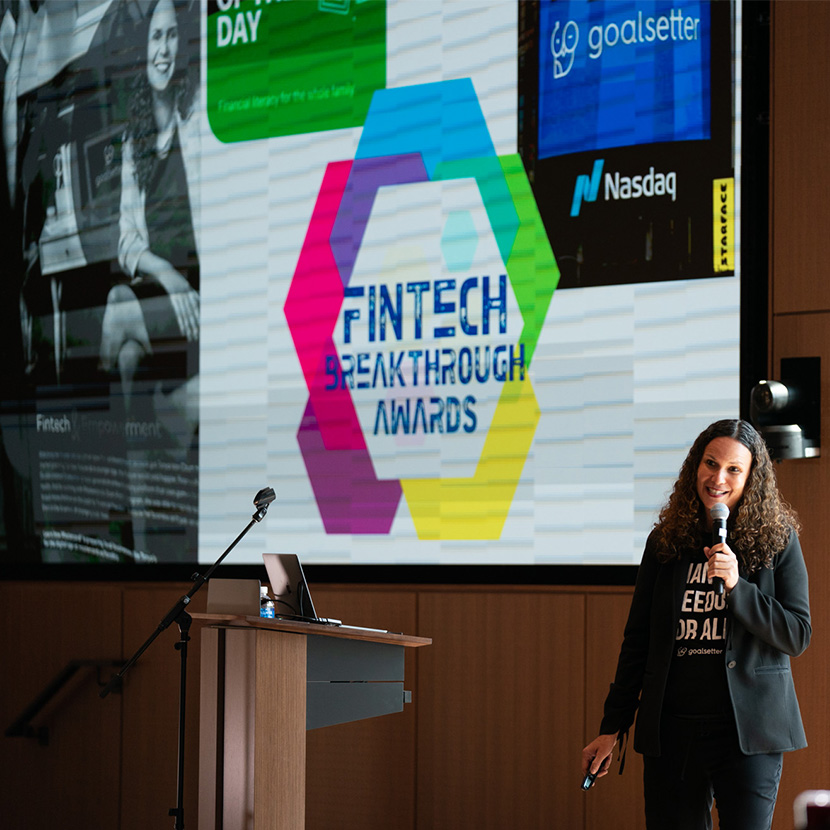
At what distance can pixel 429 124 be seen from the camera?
14.9ft

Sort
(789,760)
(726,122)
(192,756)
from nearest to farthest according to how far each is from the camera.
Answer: (789,760) → (726,122) → (192,756)

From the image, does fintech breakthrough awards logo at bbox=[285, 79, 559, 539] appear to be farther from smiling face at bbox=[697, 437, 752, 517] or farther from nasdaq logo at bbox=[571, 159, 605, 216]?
smiling face at bbox=[697, 437, 752, 517]

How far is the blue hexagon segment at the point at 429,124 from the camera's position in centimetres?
447

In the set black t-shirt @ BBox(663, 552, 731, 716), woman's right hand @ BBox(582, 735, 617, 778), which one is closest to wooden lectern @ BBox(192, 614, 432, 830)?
woman's right hand @ BBox(582, 735, 617, 778)

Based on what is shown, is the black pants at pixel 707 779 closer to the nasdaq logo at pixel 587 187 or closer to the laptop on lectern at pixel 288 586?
the laptop on lectern at pixel 288 586

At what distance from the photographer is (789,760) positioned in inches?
149

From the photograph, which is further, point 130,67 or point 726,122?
point 130,67

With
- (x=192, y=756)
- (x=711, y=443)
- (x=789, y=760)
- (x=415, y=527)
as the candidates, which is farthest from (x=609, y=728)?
(x=192, y=756)

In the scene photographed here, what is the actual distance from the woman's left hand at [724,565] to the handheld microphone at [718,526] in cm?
2

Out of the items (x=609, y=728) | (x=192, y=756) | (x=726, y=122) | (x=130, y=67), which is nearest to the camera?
(x=609, y=728)

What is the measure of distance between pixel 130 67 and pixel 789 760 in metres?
4.20

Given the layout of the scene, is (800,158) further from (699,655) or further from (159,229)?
(159,229)

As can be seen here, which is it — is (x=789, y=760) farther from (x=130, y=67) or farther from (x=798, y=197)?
(x=130, y=67)

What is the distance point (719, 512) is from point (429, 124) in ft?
8.46
